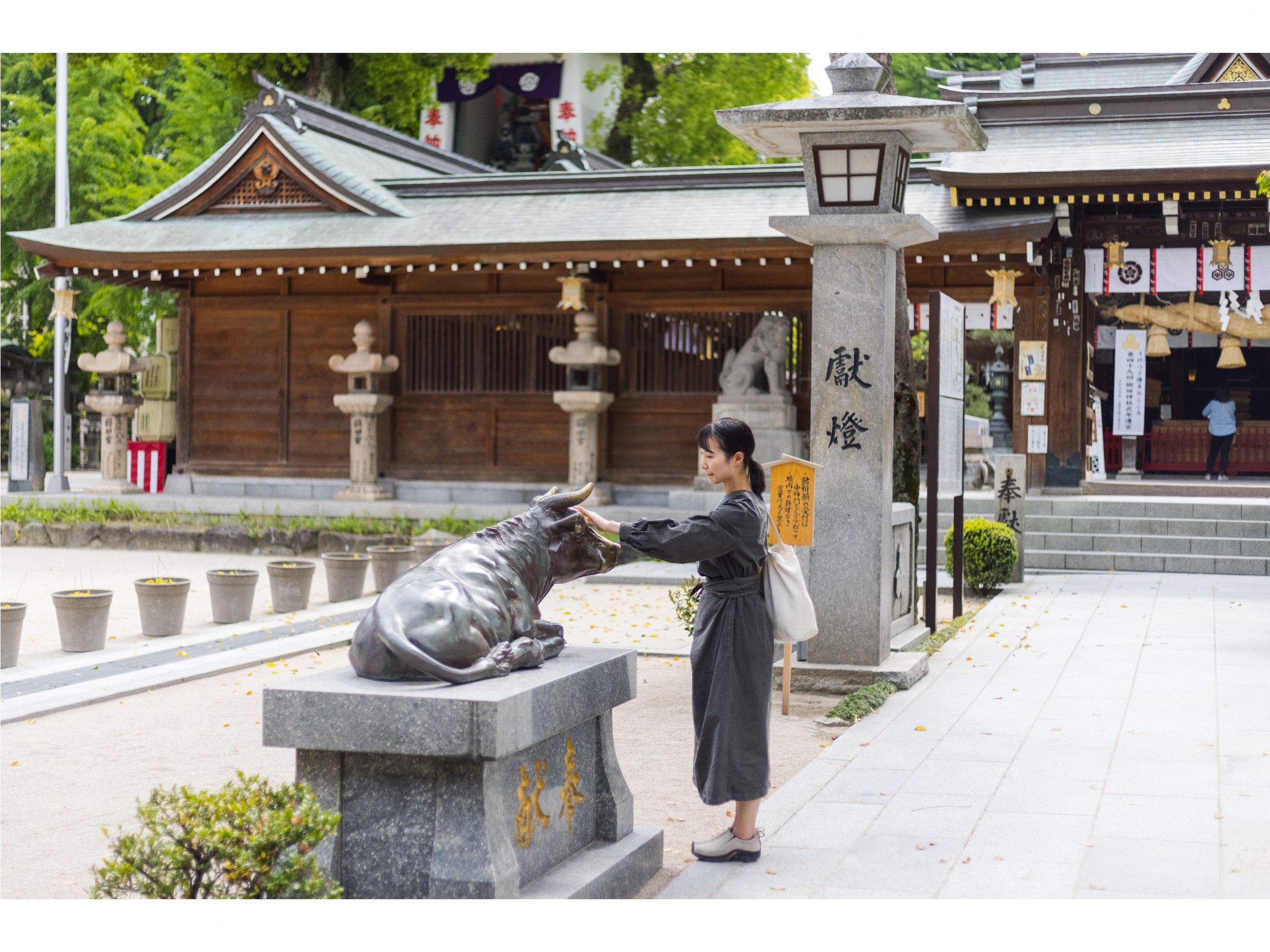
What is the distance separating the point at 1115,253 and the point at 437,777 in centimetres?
1541

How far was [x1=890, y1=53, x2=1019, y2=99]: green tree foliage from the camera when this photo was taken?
37.5m

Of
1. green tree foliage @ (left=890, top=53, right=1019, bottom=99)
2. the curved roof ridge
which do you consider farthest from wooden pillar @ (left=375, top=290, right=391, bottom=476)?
green tree foliage @ (left=890, top=53, right=1019, bottom=99)

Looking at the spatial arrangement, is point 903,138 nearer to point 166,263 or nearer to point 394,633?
point 394,633

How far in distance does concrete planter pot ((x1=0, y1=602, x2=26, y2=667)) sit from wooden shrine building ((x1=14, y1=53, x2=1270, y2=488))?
30.4 ft

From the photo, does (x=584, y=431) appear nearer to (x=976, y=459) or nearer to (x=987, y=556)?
(x=976, y=459)

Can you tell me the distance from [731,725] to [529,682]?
0.95 metres

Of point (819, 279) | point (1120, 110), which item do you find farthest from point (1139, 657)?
point (1120, 110)

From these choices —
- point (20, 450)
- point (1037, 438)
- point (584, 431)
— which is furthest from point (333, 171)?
point (1037, 438)

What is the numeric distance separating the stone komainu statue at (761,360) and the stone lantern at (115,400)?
9.45 meters

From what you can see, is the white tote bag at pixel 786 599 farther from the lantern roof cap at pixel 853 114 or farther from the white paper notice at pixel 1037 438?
the white paper notice at pixel 1037 438

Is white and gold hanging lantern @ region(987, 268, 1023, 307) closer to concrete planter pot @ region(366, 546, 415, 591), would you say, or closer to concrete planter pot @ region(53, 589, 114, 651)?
concrete planter pot @ region(366, 546, 415, 591)

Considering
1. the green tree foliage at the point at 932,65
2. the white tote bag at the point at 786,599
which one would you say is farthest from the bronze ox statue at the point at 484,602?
the green tree foliage at the point at 932,65

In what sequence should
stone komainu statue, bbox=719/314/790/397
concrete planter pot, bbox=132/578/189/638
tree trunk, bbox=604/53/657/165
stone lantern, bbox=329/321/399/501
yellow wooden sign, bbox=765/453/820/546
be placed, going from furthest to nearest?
tree trunk, bbox=604/53/657/165
stone lantern, bbox=329/321/399/501
stone komainu statue, bbox=719/314/790/397
concrete planter pot, bbox=132/578/189/638
yellow wooden sign, bbox=765/453/820/546

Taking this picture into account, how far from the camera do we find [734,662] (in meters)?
4.67
